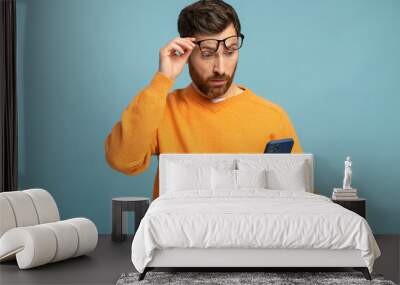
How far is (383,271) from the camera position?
4.88 metres

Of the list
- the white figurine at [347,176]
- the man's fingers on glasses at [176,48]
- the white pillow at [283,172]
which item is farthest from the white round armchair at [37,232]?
the white figurine at [347,176]

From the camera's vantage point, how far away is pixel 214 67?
655cm

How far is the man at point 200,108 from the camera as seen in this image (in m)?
6.53

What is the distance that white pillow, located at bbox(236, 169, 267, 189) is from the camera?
19.0 feet

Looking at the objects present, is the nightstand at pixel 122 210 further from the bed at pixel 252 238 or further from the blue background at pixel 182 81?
the bed at pixel 252 238

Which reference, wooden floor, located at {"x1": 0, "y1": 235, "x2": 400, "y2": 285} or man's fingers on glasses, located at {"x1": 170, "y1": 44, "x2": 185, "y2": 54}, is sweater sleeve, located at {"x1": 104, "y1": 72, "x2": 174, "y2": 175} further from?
wooden floor, located at {"x1": 0, "y1": 235, "x2": 400, "y2": 285}

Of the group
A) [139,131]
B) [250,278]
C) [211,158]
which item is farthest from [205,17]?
[250,278]

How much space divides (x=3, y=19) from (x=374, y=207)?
13.7ft

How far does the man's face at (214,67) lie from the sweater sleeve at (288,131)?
2.17 feet

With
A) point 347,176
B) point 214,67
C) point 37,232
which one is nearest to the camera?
point 37,232

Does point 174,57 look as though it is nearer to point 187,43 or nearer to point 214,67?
point 187,43

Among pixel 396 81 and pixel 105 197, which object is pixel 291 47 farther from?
pixel 105 197

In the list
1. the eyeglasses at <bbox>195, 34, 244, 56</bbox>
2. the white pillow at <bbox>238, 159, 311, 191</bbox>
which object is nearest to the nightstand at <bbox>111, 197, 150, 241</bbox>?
the white pillow at <bbox>238, 159, 311, 191</bbox>

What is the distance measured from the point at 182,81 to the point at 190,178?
120 centimetres
